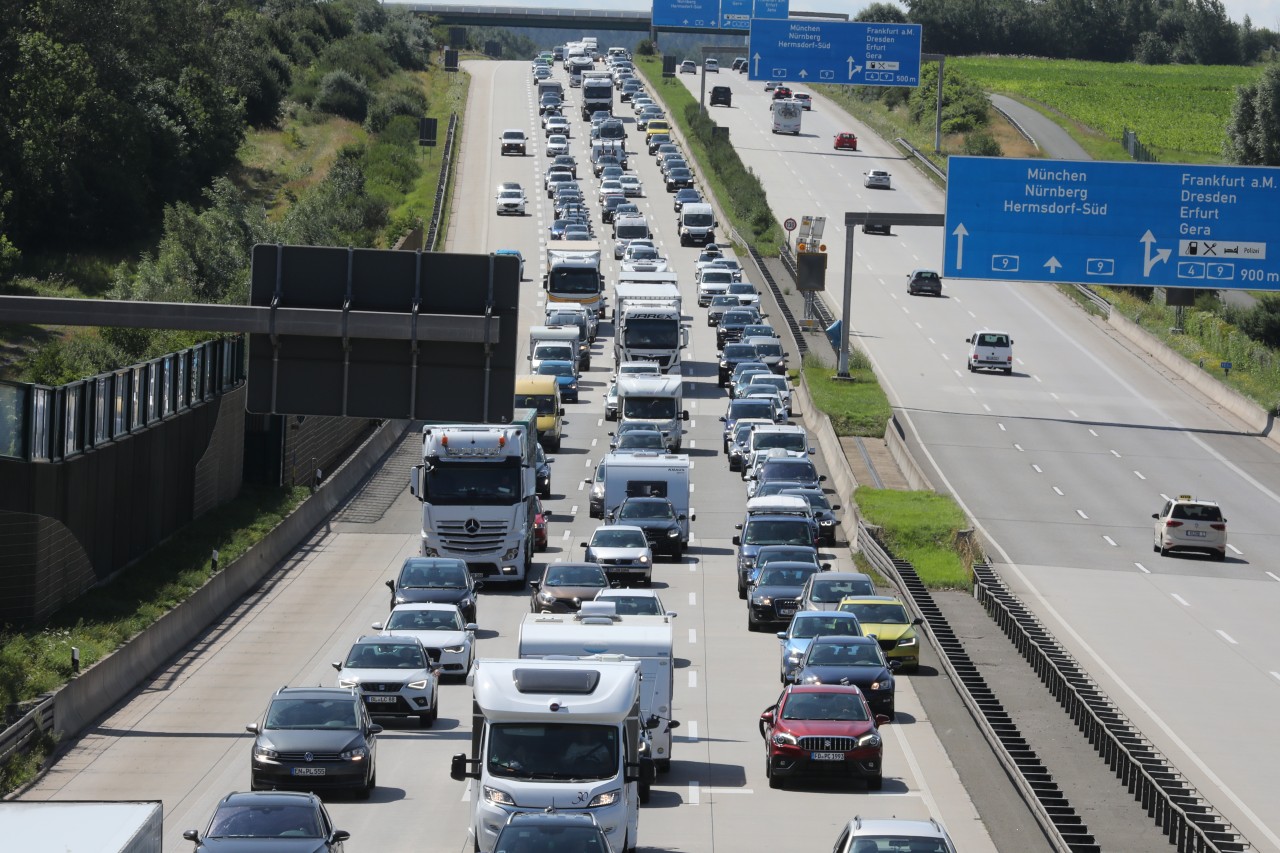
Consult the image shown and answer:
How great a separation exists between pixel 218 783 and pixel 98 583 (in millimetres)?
13618

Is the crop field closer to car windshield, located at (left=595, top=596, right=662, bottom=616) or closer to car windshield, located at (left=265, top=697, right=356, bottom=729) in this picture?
car windshield, located at (left=595, top=596, right=662, bottom=616)

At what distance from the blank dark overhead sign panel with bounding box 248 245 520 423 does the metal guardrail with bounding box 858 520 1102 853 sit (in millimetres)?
8190

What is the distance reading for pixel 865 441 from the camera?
5847 cm

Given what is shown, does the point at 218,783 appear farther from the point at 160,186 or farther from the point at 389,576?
the point at 160,186

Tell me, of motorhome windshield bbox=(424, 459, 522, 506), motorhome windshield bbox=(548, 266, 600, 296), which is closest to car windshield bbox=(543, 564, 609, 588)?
motorhome windshield bbox=(424, 459, 522, 506)

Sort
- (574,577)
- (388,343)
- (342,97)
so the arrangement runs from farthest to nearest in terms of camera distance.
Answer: (342,97) < (574,577) < (388,343)

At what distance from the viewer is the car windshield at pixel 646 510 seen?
44.6 m

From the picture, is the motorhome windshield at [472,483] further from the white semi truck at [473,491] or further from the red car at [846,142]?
the red car at [846,142]

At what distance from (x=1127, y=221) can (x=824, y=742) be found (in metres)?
35.9

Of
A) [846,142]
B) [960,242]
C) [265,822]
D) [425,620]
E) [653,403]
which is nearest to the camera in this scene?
[265,822]

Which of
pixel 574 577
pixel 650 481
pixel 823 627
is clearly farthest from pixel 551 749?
pixel 650 481

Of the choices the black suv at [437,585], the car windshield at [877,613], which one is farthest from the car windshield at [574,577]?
the car windshield at [877,613]

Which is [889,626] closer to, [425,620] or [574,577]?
[574,577]

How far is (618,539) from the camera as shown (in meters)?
41.1
